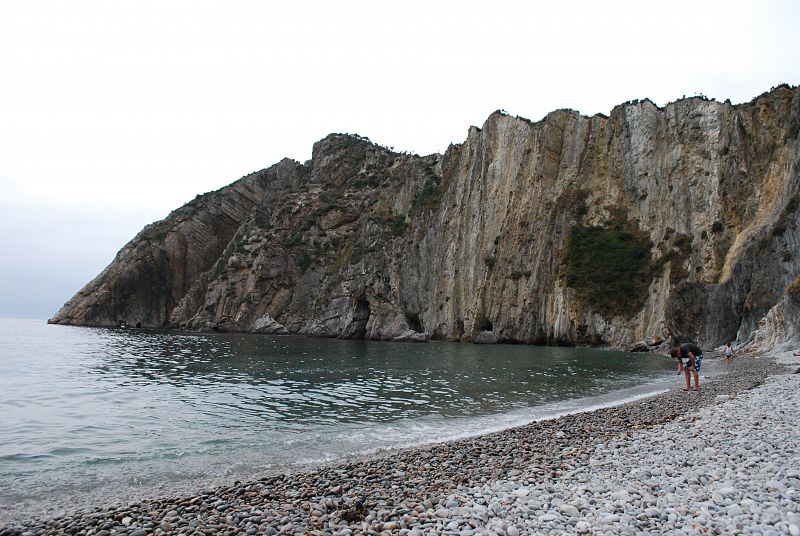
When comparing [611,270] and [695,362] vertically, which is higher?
[611,270]

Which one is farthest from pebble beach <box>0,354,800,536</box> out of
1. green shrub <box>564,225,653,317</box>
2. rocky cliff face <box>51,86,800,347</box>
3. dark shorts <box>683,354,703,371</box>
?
green shrub <box>564,225,653,317</box>

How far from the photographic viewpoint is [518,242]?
6681 centimetres

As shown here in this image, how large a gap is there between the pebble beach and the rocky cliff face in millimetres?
26721

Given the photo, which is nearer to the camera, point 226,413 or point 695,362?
point 226,413

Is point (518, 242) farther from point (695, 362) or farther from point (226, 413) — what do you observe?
point (226, 413)

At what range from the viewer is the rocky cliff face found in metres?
45.5

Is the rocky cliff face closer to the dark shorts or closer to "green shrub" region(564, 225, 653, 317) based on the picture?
"green shrub" region(564, 225, 653, 317)

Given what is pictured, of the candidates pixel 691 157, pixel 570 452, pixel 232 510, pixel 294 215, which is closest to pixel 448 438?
pixel 570 452

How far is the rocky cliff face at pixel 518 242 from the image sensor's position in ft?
149

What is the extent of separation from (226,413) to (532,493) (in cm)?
1214

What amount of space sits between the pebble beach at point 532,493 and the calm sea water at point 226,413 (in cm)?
169

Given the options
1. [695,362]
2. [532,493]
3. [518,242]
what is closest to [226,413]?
[532,493]

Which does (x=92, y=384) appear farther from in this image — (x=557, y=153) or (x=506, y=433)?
(x=557, y=153)

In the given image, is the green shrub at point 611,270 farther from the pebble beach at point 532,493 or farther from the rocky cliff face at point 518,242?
the pebble beach at point 532,493
